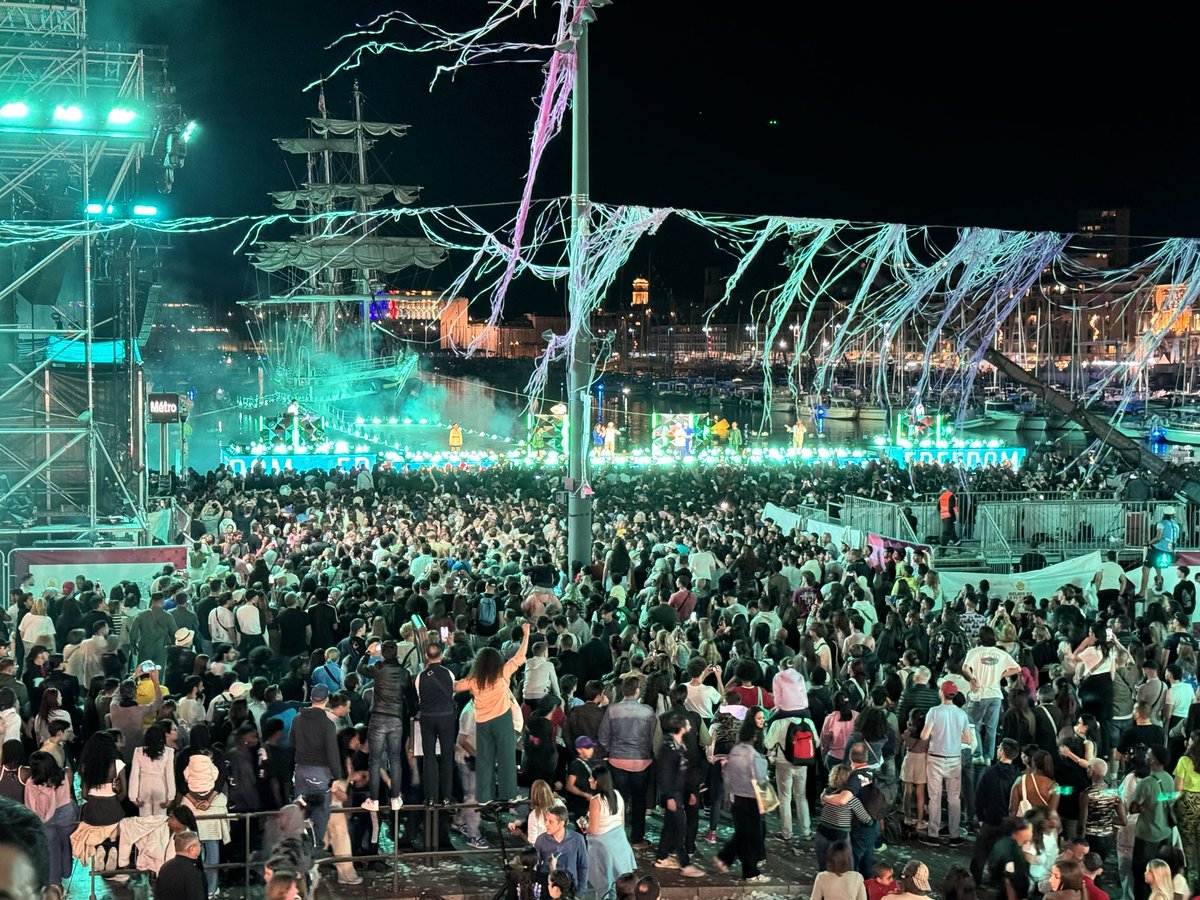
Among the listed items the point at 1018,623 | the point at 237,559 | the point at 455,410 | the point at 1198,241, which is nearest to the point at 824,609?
the point at 1018,623

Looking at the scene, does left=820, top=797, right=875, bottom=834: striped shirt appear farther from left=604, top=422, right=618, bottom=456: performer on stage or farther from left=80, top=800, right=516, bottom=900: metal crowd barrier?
left=604, top=422, right=618, bottom=456: performer on stage

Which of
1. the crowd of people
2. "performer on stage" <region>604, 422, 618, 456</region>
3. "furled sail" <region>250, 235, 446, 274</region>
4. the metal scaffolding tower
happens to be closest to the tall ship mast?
"furled sail" <region>250, 235, 446, 274</region>

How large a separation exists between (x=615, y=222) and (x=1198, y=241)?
237 inches

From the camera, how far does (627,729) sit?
8.15m

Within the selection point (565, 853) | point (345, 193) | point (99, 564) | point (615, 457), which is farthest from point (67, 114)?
point (345, 193)

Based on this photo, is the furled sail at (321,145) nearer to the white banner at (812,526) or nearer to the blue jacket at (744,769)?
the white banner at (812,526)

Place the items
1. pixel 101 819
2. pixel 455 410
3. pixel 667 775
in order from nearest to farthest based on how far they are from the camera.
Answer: pixel 101 819, pixel 667 775, pixel 455 410

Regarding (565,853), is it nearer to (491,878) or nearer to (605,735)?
(605,735)

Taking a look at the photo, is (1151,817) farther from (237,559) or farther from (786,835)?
(237,559)

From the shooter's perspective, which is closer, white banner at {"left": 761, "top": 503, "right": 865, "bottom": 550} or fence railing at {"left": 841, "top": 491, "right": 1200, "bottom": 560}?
white banner at {"left": 761, "top": 503, "right": 865, "bottom": 550}

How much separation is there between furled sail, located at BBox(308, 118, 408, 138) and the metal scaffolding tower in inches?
1504

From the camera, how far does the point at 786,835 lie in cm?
901

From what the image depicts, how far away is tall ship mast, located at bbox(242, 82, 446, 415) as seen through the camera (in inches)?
2121

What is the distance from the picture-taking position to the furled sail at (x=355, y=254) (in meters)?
50.7
